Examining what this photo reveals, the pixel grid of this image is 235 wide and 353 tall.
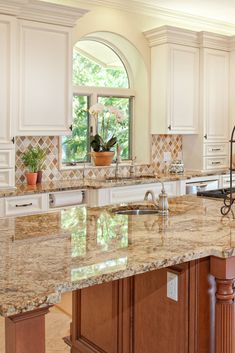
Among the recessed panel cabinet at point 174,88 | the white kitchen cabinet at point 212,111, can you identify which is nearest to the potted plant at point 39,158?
the recessed panel cabinet at point 174,88

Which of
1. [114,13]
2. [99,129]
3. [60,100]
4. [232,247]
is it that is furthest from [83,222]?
[114,13]

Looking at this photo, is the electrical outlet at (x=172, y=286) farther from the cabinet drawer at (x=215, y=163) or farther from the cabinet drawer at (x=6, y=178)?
the cabinet drawer at (x=215, y=163)

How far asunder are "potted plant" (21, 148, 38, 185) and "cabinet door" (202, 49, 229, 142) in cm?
224

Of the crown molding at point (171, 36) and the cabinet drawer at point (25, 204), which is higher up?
the crown molding at point (171, 36)

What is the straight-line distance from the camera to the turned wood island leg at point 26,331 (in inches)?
57.7

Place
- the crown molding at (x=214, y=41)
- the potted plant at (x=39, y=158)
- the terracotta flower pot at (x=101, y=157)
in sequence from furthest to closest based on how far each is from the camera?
the crown molding at (x=214, y=41) < the terracotta flower pot at (x=101, y=157) < the potted plant at (x=39, y=158)

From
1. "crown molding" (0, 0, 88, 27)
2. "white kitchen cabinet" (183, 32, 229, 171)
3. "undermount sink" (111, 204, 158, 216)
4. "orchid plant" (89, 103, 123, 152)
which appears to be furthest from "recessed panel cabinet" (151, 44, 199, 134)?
"undermount sink" (111, 204, 158, 216)

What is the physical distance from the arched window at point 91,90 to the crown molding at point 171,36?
1.55ft

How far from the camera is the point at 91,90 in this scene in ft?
17.3

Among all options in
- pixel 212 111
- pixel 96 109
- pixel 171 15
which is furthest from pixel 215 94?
pixel 96 109

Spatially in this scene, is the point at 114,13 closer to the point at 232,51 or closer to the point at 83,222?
the point at 232,51

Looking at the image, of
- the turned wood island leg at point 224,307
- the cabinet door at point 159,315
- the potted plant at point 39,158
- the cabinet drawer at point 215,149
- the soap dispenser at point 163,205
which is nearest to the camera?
the turned wood island leg at point 224,307

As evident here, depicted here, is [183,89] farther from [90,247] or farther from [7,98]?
[90,247]

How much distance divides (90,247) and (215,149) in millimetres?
4207
